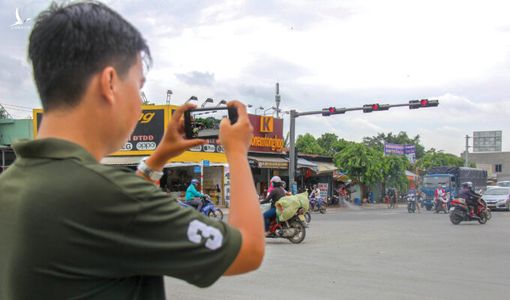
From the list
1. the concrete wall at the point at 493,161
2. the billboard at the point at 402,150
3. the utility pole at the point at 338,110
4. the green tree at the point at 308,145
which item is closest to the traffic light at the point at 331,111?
the utility pole at the point at 338,110

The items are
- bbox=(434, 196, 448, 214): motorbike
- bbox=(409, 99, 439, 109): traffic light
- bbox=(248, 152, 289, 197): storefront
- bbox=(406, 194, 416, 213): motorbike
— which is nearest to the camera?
bbox=(409, 99, 439, 109): traffic light

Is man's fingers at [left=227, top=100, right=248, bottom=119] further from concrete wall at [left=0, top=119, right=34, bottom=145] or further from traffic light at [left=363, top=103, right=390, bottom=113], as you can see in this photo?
concrete wall at [left=0, top=119, right=34, bottom=145]

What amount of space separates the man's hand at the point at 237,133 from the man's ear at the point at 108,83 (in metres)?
0.34

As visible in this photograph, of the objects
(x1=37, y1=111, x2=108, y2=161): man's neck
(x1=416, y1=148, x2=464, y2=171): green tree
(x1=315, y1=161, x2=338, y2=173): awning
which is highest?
(x1=416, y1=148, x2=464, y2=171): green tree

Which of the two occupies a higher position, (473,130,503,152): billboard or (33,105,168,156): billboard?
(473,130,503,152): billboard

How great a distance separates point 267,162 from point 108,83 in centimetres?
2966

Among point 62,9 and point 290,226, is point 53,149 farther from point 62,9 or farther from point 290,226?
point 290,226

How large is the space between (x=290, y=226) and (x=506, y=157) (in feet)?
309

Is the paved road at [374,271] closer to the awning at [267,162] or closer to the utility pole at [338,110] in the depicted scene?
the utility pole at [338,110]

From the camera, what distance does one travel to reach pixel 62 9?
1.33 meters

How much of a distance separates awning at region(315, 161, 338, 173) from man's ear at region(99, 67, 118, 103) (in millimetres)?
33717

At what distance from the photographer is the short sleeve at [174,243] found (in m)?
1.18

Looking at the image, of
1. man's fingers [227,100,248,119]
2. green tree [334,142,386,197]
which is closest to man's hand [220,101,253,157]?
man's fingers [227,100,248,119]

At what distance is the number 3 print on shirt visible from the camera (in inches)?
48.1
